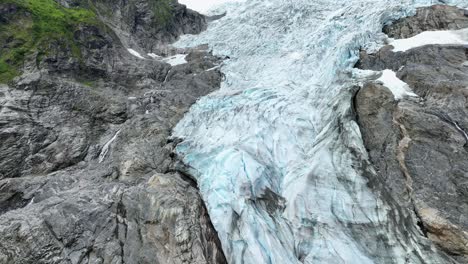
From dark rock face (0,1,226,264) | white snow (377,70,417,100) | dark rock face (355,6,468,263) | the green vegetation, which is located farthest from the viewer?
the green vegetation

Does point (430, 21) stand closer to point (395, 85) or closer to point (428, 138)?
point (395, 85)

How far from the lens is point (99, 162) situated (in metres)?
15.2

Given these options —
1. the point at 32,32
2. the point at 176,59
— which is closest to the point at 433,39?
the point at 176,59

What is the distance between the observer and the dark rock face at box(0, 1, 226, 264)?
10.5m

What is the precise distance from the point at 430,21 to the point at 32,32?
78.9 ft

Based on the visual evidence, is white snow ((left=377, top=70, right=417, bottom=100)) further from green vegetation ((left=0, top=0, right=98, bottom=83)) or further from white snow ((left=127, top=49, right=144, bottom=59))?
green vegetation ((left=0, top=0, right=98, bottom=83))

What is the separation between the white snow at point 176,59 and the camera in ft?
89.3

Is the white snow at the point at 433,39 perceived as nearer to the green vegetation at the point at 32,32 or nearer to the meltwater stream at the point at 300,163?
the meltwater stream at the point at 300,163

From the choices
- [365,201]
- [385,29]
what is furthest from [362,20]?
[365,201]

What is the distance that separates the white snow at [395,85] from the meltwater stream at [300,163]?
1.39 m

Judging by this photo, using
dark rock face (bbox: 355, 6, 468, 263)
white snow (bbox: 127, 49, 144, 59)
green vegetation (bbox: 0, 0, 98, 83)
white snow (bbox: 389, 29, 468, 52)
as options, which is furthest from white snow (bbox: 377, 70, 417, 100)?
green vegetation (bbox: 0, 0, 98, 83)

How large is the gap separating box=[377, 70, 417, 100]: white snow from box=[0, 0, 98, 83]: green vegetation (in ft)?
61.1

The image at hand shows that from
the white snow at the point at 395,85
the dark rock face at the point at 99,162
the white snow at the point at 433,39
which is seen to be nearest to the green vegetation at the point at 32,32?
the dark rock face at the point at 99,162

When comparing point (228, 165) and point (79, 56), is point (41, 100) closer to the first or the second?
point (79, 56)
